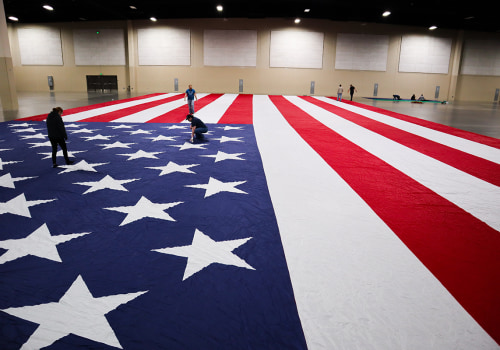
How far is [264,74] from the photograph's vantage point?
37031mm

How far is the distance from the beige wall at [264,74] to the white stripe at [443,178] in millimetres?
27634

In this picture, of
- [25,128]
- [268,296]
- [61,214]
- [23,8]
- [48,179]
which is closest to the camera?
[268,296]

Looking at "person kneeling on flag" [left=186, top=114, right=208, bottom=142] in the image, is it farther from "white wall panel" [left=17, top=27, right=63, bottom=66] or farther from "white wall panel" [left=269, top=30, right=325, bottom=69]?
"white wall panel" [left=17, top=27, right=63, bottom=66]

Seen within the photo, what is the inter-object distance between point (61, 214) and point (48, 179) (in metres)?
2.10

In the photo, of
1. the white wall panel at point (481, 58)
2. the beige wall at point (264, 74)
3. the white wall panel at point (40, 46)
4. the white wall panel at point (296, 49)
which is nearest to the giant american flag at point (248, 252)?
the beige wall at point (264, 74)

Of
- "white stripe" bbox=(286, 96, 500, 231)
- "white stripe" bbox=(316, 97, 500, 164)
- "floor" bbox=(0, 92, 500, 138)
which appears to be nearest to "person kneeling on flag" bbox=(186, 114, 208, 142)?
"white stripe" bbox=(286, 96, 500, 231)

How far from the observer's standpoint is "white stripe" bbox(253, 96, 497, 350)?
277cm

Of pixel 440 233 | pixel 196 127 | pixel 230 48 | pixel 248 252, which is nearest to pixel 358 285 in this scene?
pixel 248 252

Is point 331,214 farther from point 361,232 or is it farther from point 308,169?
point 308,169

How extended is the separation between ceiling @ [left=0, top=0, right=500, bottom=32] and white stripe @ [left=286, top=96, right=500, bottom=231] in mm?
21654

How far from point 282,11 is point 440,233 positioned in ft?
105

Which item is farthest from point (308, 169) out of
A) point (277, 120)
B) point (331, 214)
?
point (277, 120)

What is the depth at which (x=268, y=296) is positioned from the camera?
10.7ft

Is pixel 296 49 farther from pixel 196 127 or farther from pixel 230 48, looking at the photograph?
pixel 196 127
